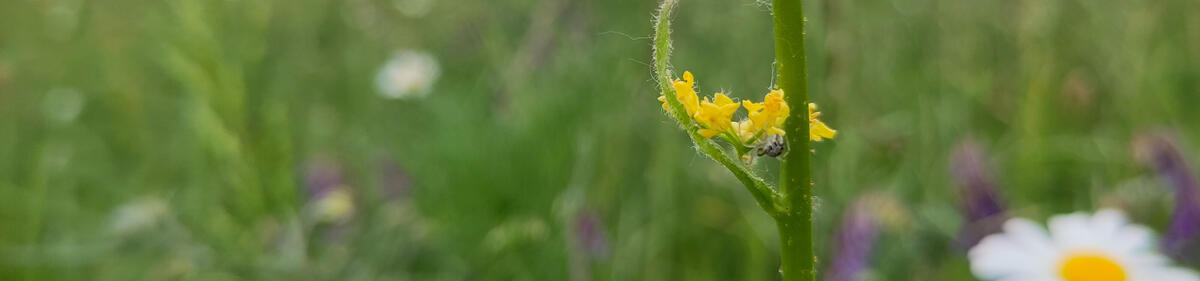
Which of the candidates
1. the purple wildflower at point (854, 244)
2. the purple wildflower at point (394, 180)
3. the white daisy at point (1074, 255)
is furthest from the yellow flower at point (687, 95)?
the purple wildflower at point (394, 180)

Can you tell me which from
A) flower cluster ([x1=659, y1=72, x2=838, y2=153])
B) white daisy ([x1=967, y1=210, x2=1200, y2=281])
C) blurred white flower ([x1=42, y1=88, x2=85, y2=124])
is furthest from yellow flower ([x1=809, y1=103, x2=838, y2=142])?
blurred white flower ([x1=42, y1=88, x2=85, y2=124])

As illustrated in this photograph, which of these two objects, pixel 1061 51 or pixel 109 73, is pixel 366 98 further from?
pixel 1061 51

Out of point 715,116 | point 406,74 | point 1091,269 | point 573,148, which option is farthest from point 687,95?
point 406,74

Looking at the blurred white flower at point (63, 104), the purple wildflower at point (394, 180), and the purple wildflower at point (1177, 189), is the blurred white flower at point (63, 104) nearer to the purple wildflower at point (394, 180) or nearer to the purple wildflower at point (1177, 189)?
the purple wildflower at point (394, 180)

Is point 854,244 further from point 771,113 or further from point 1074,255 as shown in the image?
point 771,113

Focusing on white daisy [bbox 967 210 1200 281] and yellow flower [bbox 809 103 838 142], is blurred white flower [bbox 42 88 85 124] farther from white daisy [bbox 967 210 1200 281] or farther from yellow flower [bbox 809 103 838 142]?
yellow flower [bbox 809 103 838 142]
